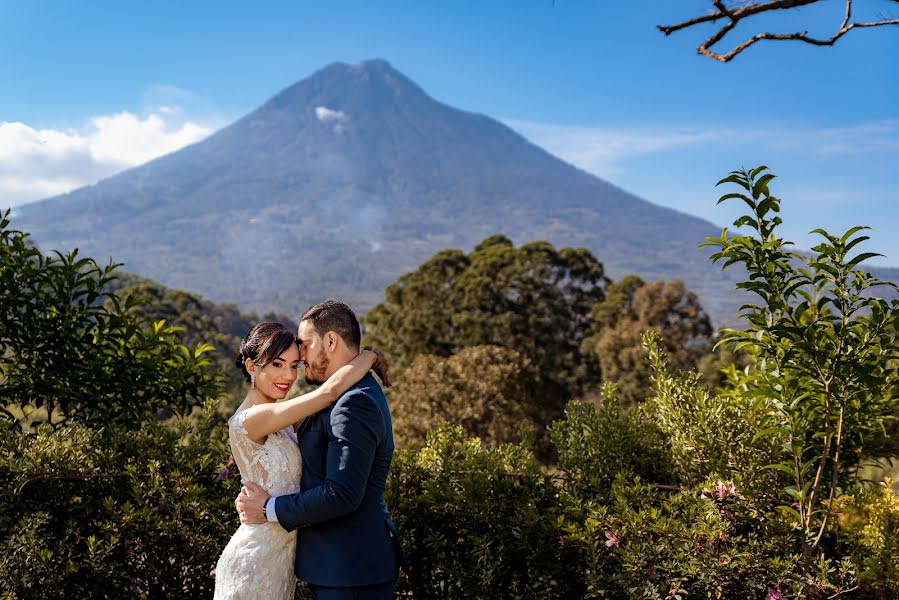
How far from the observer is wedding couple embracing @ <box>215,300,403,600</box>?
259 cm

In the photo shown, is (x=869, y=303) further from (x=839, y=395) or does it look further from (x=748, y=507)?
(x=748, y=507)

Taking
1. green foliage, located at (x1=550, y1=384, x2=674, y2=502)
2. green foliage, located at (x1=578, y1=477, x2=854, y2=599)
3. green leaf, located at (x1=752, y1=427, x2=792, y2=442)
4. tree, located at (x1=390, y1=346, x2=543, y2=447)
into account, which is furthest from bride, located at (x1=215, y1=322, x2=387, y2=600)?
tree, located at (x1=390, y1=346, x2=543, y2=447)

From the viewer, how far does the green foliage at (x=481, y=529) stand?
10.9 feet

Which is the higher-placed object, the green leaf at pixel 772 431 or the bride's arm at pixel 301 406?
the bride's arm at pixel 301 406

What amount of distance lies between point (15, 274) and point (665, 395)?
3.74 metres

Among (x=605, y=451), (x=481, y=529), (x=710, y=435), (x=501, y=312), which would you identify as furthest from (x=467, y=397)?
(x=481, y=529)

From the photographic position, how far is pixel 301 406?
8.60 feet

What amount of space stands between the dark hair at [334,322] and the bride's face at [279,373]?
0.12 meters

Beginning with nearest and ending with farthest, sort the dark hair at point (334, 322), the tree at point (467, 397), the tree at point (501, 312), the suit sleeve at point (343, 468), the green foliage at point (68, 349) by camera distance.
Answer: the suit sleeve at point (343, 468)
the dark hair at point (334, 322)
the green foliage at point (68, 349)
the tree at point (467, 397)
the tree at point (501, 312)

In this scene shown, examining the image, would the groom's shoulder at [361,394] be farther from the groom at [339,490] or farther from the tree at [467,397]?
the tree at [467,397]

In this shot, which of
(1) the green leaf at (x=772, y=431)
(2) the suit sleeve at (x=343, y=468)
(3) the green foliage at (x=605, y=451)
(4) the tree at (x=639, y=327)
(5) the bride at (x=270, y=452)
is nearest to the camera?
(2) the suit sleeve at (x=343, y=468)

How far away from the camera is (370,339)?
28828mm

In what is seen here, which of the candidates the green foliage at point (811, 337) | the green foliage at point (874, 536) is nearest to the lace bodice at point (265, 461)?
the green foliage at point (811, 337)

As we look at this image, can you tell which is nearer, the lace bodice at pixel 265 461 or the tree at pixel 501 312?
the lace bodice at pixel 265 461
